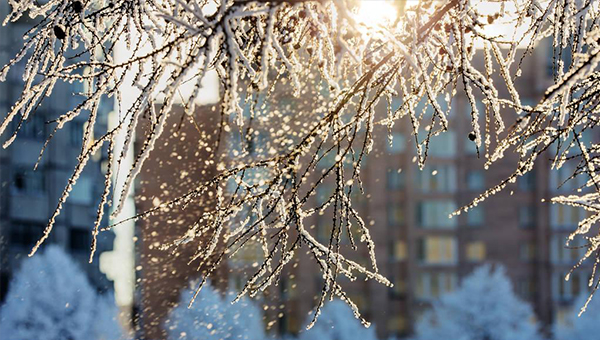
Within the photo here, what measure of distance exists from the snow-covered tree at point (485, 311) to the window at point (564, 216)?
288 cm

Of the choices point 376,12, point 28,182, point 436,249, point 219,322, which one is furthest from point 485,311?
point 376,12

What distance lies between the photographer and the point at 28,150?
99.1 ft

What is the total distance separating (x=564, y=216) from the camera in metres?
34.6

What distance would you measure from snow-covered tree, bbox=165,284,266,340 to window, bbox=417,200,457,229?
742cm

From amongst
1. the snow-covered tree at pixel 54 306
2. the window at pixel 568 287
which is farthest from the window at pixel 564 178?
the snow-covered tree at pixel 54 306

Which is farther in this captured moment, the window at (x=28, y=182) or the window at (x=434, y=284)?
the window at (x=434, y=284)

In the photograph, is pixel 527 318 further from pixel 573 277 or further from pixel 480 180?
pixel 480 180

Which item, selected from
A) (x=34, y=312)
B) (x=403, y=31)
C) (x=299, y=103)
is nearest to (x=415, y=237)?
(x=299, y=103)

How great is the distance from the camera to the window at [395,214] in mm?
33688

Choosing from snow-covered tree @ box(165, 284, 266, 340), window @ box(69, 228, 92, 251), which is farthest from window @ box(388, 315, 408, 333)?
window @ box(69, 228, 92, 251)

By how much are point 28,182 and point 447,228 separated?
1599cm

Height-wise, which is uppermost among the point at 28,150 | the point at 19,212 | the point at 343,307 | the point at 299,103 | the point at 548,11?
the point at 299,103

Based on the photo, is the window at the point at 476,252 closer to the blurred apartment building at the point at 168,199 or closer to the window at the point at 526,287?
the window at the point at 526,287

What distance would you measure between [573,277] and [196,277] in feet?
50.0
